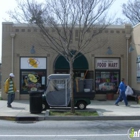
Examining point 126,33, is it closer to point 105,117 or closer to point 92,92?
point 92,92

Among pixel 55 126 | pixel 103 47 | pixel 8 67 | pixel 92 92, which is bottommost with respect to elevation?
pixel 55 126

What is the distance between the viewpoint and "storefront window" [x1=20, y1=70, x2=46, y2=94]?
2155 centimetres

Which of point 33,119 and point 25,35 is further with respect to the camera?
point 25,35

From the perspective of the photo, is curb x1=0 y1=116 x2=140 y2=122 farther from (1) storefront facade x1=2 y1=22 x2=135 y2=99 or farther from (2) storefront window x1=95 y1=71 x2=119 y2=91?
(2) storefront window x1=95 y1=71 x2=119 y2=91

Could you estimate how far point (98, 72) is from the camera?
2194cm

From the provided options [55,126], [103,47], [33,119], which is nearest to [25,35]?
[103,47]

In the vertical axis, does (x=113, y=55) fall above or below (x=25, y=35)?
below

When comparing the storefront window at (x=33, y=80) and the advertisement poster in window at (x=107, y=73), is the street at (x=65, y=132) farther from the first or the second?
the advertisement poster in window at (x=107, y=73)

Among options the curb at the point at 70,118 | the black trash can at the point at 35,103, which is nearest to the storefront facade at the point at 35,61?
the black trash can at the point at 35,103

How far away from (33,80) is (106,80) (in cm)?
552

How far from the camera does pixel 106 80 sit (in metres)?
22.0

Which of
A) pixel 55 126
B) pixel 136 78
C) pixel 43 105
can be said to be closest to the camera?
pixel 55 126

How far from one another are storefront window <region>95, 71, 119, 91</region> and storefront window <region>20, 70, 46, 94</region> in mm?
4081

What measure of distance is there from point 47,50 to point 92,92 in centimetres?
683
